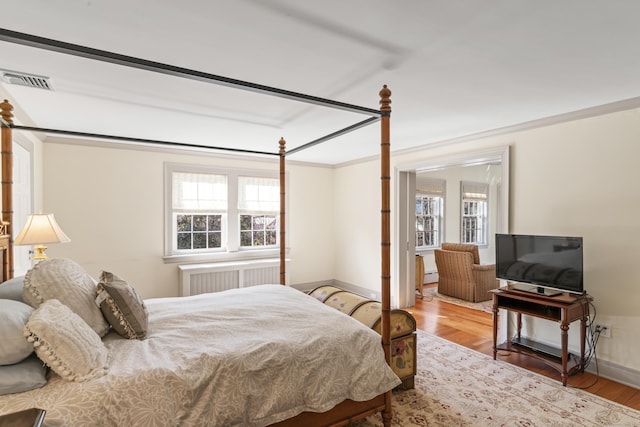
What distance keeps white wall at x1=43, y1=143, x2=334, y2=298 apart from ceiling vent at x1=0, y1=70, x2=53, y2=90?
199 cm

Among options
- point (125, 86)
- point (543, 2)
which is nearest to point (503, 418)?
point (543, 2)

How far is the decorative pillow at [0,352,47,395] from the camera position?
133cm

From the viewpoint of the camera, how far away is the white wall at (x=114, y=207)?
13.6ft

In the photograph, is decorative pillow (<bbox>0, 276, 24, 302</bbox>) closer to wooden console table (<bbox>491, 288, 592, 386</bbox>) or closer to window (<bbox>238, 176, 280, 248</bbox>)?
Answer: window (<bbox>238, 176, 280, 248</bbox>)

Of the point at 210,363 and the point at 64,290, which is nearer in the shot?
the point at 210,363

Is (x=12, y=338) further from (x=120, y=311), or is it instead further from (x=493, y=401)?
(x=493, y=401)

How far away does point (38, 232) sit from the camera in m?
2.68

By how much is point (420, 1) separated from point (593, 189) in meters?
2.61

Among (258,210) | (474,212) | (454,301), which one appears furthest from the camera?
(474,212)

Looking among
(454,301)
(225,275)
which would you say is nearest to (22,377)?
(225,275)

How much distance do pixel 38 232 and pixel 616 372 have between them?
500 cm

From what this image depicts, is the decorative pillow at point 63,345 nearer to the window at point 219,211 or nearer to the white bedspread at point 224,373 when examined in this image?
the white bedspread at point 224,373

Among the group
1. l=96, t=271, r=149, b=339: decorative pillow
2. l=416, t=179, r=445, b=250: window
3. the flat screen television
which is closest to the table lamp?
l=96, t=271, r=149, b=339: decorative pillow

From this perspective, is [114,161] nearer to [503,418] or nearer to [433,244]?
[503,418]
